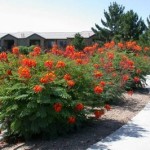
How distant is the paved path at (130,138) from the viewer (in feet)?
21.9

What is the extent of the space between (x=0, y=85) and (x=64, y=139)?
1.64 meters

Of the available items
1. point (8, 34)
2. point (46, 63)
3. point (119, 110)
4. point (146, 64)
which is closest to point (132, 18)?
point (8, 34)

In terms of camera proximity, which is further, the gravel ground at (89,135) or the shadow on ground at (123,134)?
the gravel ground at (89,135)

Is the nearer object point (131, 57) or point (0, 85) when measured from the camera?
point (0, 85)

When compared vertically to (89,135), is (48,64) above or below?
above

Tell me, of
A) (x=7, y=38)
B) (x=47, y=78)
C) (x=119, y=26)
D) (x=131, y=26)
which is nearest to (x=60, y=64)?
(x=47, y=78)

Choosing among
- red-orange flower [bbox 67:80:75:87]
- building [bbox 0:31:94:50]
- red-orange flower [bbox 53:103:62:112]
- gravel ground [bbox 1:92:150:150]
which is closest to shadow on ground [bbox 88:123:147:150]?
gravel ground [bbox 1:92:150:150]

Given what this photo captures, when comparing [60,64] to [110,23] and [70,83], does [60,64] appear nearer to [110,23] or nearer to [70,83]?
[70,83]

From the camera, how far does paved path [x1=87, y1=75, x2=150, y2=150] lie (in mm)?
6660

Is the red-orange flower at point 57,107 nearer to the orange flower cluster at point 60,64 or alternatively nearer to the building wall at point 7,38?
the orange flower cluster at point 60,64

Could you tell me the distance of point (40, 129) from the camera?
7172 mm

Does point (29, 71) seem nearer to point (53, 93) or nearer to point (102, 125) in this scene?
point (53, 93)

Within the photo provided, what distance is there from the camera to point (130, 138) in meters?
7.22

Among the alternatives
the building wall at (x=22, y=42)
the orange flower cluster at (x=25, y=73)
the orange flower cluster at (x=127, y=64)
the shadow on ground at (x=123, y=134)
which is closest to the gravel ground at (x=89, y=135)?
the shadow on ground at (x=123, y=134)
